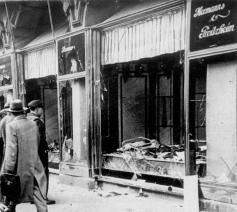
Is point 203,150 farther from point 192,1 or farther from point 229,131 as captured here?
point 192,1

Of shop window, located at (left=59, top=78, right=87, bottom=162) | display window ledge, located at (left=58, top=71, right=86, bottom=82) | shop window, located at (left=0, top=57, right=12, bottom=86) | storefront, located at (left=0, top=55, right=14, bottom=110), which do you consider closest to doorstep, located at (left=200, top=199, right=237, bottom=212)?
shop window, located at (left=59, top=78, right=87, bottom=162)

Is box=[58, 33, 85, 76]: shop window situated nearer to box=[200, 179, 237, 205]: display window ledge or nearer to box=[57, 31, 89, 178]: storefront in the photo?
box=[57, 31, 89, 178]: storefront

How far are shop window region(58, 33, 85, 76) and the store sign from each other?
3.36 metres

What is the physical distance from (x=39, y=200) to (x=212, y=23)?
12.0 feet

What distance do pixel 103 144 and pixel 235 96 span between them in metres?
3.84

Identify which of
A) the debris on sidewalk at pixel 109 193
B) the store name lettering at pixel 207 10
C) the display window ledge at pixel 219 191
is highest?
the store name lettering at pixel 207 10

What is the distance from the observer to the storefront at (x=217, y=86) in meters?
6.35

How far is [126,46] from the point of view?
8.47 metres

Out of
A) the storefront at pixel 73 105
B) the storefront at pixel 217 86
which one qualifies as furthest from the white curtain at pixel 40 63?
the storefront at pixel 217 86

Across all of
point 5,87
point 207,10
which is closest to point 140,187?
point 207,10

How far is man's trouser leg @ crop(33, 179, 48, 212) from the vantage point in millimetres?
5909

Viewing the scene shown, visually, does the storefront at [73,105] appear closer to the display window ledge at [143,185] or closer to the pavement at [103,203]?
the display window ledge at [143,185]

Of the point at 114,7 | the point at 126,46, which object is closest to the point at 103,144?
the point at 126,46

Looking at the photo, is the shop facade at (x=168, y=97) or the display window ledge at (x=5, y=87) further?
the display window ledge at (x=5, y=87)
